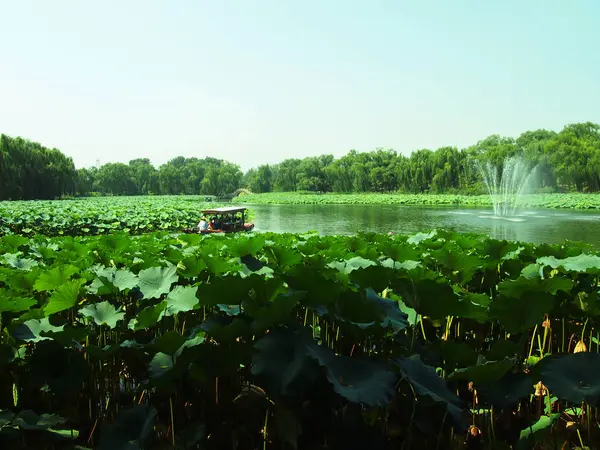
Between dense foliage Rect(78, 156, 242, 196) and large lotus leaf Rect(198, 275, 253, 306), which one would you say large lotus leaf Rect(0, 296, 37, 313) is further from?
dense foliage Rect(78, 156, 242, 196)

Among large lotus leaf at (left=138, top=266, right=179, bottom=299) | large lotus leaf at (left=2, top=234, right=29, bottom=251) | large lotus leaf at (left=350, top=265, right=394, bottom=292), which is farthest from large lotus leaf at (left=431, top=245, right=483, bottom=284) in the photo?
large lotus leaf at (left=2, top=234, right=29, bottom=251)

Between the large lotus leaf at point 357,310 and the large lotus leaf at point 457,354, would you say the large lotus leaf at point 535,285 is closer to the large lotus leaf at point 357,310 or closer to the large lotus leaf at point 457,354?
the large lotus leaf at point 457,354

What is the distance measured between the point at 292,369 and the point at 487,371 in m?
0.47

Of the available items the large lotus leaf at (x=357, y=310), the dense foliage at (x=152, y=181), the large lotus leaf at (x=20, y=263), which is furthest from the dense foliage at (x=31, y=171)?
the large lotus leaf at (x=357, y=310)

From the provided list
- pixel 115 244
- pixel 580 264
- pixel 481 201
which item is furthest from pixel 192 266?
pixel 481 201

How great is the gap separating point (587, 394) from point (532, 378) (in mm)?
144

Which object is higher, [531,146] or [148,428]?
[531,146]

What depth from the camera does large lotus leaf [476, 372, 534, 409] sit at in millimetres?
1136

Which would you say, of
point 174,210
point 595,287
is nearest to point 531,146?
point 174,210

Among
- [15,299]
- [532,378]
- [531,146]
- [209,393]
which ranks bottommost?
[209,393]

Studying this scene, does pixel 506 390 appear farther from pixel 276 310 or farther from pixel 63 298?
pixel 63 298

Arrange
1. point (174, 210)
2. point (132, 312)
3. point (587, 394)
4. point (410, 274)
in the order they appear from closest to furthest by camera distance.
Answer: point (587, 394) < point (410, 274) < point (132, 312) < point (174, 210)

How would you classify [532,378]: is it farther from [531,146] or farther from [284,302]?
[531,146]

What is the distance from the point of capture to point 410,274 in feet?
5.17
